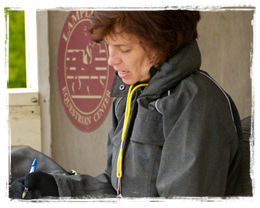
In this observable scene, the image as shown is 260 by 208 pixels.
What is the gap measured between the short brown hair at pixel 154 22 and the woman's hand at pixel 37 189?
526 millimetres

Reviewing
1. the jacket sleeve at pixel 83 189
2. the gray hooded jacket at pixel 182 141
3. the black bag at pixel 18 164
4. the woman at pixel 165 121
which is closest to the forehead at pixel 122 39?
the woman at pixel 165 121

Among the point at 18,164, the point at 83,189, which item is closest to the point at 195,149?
the point at 83,189

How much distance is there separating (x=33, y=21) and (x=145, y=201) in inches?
82.8

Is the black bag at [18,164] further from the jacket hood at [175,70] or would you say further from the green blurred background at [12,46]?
the green blurred background at [12,46]

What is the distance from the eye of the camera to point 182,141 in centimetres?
79

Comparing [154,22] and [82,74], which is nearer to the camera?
[154,22]

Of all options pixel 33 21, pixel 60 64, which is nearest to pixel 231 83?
pixel 60 64

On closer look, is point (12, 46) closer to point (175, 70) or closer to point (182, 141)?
point (175, 70)

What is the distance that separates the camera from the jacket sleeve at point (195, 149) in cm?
75

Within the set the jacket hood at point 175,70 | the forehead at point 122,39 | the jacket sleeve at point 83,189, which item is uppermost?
the forehead at point 122,39

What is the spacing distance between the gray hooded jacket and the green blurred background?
188 centimetres

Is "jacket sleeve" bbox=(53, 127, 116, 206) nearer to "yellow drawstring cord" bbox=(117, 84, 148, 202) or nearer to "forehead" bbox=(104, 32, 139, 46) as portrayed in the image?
"yellow drawstring cord" bbox=(117, 84, 148, 202)

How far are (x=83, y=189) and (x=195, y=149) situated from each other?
20.1 inches

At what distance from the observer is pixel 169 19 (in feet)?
2.86
